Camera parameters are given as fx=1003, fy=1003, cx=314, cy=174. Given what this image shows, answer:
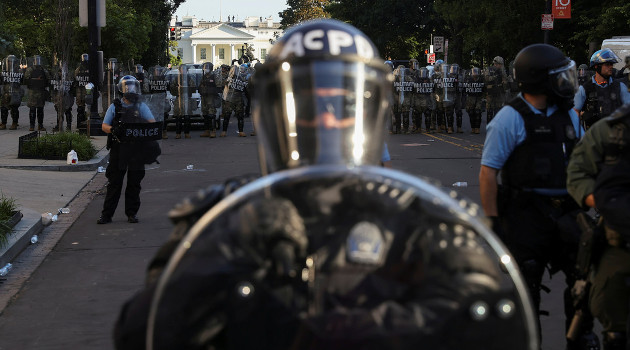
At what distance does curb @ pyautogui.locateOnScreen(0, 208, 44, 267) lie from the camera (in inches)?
378

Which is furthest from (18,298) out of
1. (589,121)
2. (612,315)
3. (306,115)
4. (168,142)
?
(168,142)

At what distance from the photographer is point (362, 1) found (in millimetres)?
74625

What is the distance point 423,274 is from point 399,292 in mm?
65

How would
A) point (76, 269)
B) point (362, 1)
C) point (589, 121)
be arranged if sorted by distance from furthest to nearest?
point (362, 1), point (589, 121), point (76, 269)

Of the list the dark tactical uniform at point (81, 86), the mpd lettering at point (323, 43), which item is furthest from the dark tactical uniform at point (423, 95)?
the mpd lettering at point (323, 43)

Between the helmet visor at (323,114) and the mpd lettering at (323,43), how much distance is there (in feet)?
0.37

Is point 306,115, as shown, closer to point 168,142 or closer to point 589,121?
point 589,121

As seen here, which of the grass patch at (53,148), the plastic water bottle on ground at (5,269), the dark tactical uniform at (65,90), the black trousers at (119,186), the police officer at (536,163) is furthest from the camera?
the dark tactical uniform at (65,90)

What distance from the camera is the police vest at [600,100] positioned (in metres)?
12.8

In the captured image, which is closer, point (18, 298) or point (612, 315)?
point (612, 315)

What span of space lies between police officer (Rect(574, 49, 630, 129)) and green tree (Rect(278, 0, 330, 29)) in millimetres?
98727

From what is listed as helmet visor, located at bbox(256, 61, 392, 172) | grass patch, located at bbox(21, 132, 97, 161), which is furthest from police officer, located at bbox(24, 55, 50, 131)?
helmet visor, located at bbox(256, 61, 392, 172)

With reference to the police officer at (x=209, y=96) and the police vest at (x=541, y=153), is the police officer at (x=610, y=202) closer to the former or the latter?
the police vest at (x=541, y=153)

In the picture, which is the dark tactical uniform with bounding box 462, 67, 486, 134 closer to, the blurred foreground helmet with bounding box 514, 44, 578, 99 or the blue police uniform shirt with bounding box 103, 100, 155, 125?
the blue police uniform shirt with bounding box 103, 100, 155, 125
